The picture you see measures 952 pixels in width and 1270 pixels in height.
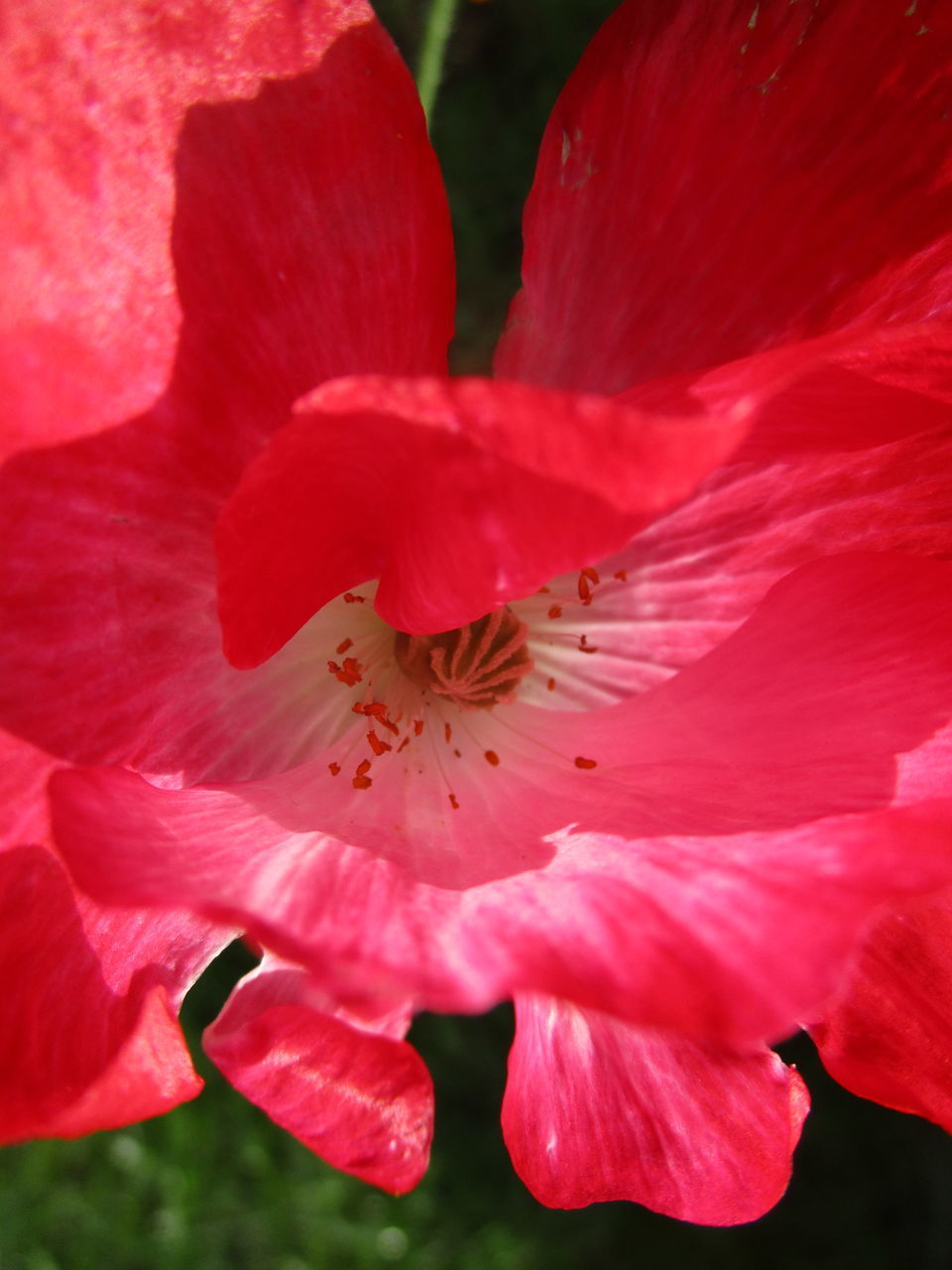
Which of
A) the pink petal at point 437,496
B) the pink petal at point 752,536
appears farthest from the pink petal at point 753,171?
the pink petal at point 437,496

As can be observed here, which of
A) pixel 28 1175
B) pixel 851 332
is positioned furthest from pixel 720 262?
pixel 28 1175

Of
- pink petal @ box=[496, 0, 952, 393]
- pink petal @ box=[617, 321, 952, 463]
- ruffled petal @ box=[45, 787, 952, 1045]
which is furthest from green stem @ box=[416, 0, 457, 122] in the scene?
ruffled petal @ box=[45, 787, 952, 1045]

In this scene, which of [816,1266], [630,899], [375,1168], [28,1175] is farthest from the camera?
[816,1266]

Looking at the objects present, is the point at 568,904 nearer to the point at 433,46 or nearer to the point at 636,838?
the point at 636,838

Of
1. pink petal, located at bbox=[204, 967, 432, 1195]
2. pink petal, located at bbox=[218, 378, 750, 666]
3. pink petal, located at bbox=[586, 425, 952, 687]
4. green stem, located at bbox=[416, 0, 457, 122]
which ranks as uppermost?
green stem, located at bbox=[416, 0, 457, 122]

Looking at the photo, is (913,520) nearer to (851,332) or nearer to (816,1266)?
(851,332)

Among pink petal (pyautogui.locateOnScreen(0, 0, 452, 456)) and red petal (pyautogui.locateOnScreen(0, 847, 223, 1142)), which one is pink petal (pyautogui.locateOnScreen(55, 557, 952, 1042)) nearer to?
red petal (pyautogui.locateOnScreen(0, 847, 223, 1142))
